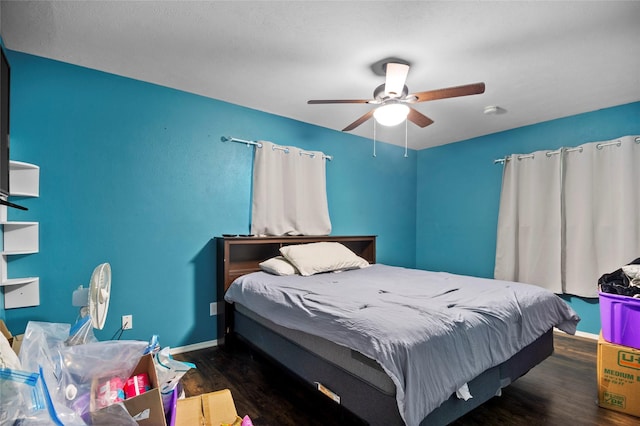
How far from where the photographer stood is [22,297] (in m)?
2.11

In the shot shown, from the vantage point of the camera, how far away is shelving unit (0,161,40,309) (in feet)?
6.67

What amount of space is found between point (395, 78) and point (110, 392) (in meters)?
2.26

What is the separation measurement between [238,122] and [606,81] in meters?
3.28

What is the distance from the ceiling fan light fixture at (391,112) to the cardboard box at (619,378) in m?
2.03

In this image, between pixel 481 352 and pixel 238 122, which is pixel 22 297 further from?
pixel 481 352

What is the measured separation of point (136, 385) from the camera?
116 centimetres

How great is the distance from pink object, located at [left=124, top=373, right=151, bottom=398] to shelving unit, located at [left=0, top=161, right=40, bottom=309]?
151 centimetres

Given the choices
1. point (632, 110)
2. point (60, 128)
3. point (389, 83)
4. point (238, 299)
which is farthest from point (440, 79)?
point (60, 128)

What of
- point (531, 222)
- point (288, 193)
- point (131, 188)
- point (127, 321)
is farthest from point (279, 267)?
point (531, 222)

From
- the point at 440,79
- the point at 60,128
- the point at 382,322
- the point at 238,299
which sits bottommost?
the point at 238,299

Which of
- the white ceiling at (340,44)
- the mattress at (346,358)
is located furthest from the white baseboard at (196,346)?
the white ceiling at (340,44)

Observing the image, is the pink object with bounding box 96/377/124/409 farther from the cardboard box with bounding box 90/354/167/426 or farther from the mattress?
the mattress

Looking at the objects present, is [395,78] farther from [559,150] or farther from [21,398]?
[559,150]

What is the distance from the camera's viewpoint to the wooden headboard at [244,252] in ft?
9.24
